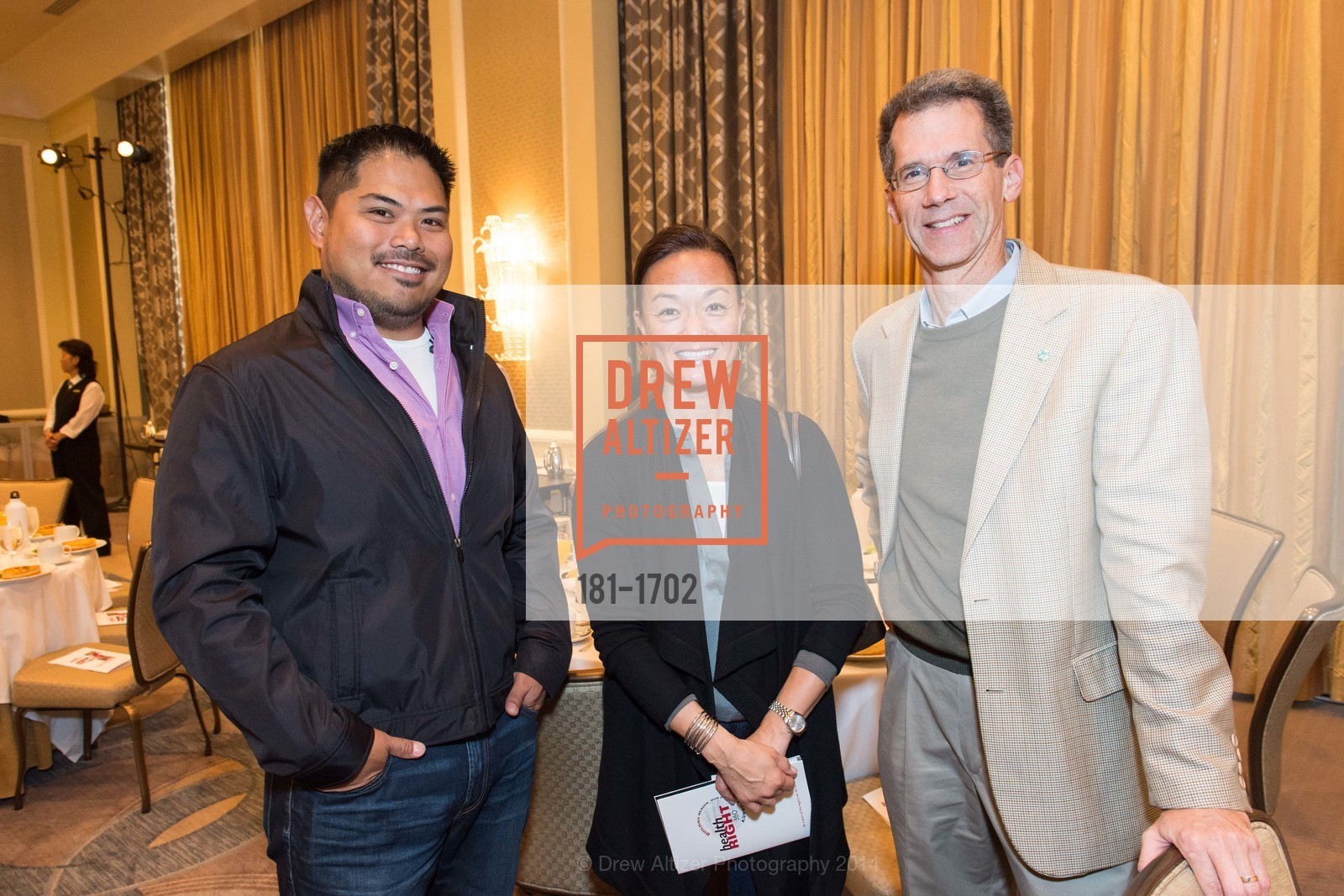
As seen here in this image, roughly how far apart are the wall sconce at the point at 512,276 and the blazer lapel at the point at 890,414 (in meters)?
4.01

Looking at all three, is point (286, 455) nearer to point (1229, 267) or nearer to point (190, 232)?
point (1229, 267)

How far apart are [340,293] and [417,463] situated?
0.33 meters

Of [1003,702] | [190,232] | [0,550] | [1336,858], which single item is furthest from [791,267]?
[190,232]

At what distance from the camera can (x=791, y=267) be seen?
4.54 meters

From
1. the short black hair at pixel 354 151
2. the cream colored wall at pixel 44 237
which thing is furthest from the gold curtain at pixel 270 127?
the short black hair at pixel 354 151

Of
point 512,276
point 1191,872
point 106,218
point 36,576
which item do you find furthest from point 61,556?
point 106,218

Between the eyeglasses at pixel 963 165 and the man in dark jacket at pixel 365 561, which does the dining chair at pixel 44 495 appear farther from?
the eyeglasses at pixel 963 165

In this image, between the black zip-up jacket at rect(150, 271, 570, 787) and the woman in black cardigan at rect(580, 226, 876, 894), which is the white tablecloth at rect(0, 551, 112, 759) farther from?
the woman in black cardigan at rect(580, 226, 876, 894)

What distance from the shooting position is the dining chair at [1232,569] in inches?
84.7

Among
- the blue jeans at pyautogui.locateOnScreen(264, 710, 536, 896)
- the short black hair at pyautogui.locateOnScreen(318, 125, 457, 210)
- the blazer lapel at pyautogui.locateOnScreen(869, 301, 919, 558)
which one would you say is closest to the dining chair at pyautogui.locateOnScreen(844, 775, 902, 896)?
the blazer lapel at pyautogui.locateOnScreen(869, 301, 919, 558)

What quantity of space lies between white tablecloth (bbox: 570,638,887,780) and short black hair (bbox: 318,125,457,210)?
1125 mm

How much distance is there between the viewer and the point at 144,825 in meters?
2.85

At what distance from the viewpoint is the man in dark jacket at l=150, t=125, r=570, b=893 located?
45.8 inches

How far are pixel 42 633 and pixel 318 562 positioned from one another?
2.75 metres
